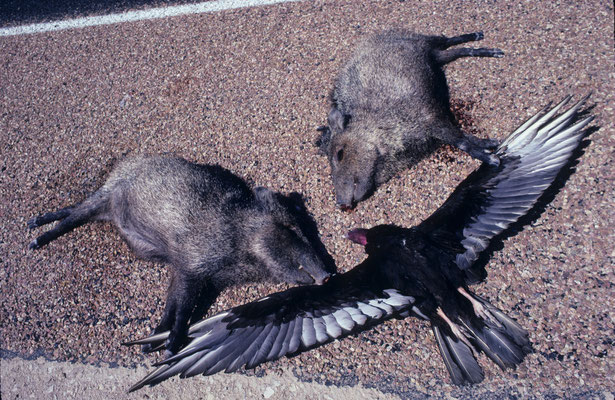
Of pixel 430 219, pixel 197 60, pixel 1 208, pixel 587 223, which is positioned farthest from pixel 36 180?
pixel 587 223

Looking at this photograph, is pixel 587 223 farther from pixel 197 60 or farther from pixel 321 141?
pixel 197 60

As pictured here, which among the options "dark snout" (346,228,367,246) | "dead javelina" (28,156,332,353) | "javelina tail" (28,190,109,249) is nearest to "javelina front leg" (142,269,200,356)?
"dead javelina" (28,156,332,353)

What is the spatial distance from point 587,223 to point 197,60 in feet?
16.4

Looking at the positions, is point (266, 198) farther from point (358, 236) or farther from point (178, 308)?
point (178, 308)

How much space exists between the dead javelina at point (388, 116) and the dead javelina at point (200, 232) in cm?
75

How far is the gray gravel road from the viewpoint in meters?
3.35

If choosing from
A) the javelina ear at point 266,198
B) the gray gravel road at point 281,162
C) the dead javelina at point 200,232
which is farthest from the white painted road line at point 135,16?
the javelina ear at point 266,198

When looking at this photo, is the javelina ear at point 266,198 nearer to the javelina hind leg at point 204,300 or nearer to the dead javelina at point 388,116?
the dead javelina at point 388,116

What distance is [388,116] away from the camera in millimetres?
4367

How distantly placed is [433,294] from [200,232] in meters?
2.35

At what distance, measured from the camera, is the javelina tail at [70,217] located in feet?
14.4

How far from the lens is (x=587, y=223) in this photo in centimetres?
355

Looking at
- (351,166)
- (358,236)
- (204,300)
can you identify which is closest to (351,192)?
(351,166)

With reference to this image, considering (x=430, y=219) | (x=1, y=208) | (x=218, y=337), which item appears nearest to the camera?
(x=218, y=337)
